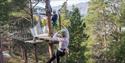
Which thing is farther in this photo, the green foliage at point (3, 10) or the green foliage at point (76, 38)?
the green foliage at point (76, 38)

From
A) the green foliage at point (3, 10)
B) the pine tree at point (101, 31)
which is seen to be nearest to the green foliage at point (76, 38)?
the pine tree at point (101, 31)

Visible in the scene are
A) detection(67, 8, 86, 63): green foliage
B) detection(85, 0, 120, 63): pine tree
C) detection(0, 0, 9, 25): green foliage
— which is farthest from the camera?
detection(67, 8, 86, 63): green foliage

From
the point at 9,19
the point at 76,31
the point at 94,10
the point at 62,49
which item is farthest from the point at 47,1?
the point at 76,31

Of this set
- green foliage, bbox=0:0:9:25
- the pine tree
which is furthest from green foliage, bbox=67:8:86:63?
green foliage, bbox=0:0:9:25

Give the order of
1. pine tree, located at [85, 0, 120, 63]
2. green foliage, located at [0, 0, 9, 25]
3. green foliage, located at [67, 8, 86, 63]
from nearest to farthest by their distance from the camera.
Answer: green foliage, located at [0, 0, 9, 25] → pine tree, located at [85, 0, 120, 63] → green foliage, located at [67, 8, 86, 63]

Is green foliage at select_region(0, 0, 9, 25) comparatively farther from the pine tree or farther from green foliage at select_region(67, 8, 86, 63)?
green foliage at select_region(67, 8, 86, 63)

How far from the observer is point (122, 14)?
1324 inches

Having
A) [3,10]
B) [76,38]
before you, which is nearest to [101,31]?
[76,38]

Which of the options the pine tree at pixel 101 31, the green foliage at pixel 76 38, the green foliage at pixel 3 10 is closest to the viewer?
the green foliage at pixel 3 10

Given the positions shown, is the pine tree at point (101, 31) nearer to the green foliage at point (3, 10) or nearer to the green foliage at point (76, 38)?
the green foliage at point (76, 38)

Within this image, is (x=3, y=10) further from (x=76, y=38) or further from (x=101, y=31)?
(x=76, y=38)

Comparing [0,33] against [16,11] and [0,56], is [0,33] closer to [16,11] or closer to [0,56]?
[0,56]

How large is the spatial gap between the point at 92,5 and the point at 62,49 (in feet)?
78.1

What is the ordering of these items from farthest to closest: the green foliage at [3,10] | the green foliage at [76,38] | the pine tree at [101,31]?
the green foliage at [76,38], the pine tree at [101,31], the green foliage at [3,10]
